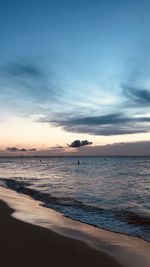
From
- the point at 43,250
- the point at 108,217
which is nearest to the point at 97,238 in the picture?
the point at 43,250

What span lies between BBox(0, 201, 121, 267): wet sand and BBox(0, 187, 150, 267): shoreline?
256mm

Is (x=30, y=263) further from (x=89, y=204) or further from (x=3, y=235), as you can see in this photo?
(x=89, y=204)

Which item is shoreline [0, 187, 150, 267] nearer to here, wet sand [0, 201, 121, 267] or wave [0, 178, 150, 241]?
wet sand [0, 201, 121, 267]

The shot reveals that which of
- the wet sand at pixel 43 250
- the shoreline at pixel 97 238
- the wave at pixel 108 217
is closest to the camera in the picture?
the wet sand at pixel 43 250

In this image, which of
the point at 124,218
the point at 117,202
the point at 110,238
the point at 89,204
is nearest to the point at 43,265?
the point at 110,238

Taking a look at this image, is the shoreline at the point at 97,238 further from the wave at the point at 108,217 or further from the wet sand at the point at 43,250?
the wave at the point at 108,217

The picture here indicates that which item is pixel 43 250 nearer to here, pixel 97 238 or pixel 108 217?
pixel 97 238

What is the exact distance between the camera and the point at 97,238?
961 centimetres

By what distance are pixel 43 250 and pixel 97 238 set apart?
2440 millimetres

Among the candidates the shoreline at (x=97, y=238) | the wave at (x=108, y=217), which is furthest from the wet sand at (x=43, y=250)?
the wave at (x=108, y=217)

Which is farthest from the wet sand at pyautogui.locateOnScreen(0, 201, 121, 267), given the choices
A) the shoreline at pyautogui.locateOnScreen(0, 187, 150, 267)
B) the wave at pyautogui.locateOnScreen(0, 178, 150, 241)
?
the wave at pyautogui.locateOnScreen(0, 178, 150, 241)

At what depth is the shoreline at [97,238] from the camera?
771cm

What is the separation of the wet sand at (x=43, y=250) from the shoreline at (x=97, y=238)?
26 centimetres

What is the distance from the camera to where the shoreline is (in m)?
7.71
